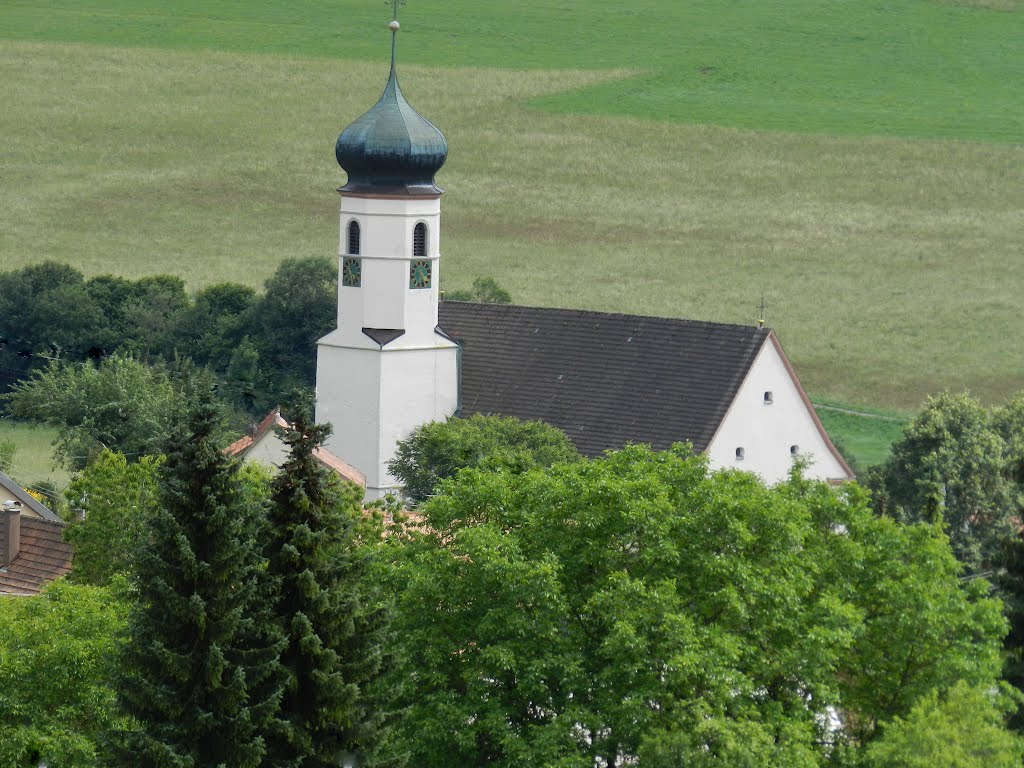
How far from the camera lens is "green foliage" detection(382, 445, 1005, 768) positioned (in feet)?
123

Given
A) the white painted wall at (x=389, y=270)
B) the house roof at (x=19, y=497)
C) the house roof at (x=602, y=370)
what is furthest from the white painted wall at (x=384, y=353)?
the house roof at (x=19, y=497)

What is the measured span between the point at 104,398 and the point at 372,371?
7.81 m

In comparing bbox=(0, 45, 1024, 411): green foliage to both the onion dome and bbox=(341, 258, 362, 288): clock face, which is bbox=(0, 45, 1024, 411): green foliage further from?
the onion dome

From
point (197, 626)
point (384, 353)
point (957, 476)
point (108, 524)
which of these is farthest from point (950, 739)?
point (384, 353)

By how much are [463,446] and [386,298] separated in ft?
21.8

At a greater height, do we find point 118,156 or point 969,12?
point 969,12

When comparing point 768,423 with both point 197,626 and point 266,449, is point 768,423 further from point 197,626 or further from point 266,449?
point 197,626

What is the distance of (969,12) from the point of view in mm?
120562

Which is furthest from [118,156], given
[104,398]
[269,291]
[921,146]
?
[104,398]

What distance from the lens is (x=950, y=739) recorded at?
35.8 meters

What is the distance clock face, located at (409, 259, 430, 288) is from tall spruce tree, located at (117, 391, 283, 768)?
30.9 metres

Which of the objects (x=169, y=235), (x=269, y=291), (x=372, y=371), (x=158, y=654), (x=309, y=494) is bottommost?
(x=158, y=654)

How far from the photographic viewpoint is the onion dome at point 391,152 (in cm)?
6594

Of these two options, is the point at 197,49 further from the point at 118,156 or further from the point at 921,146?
the point at 921,146
